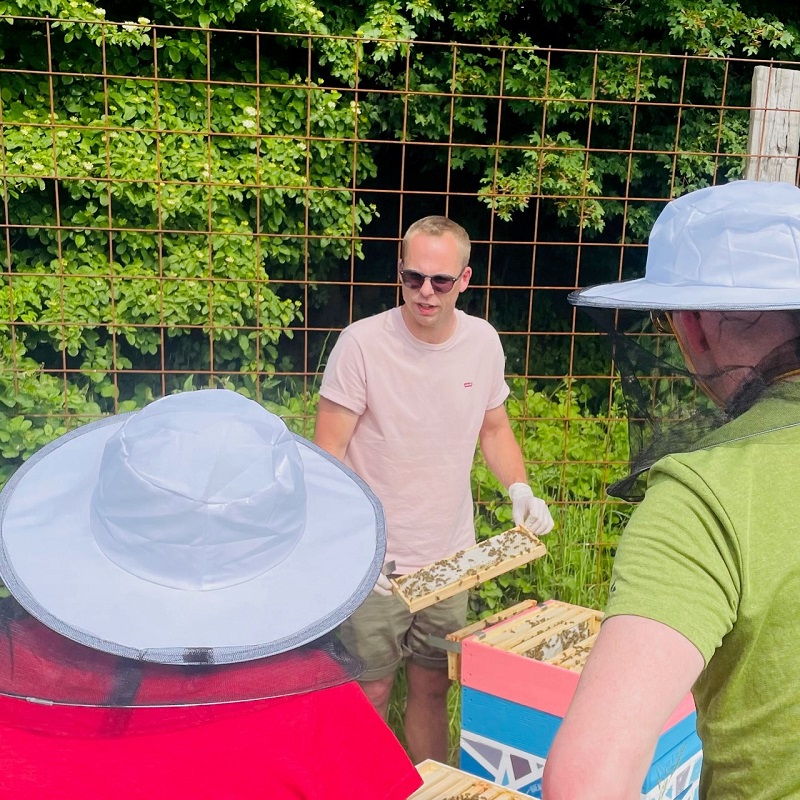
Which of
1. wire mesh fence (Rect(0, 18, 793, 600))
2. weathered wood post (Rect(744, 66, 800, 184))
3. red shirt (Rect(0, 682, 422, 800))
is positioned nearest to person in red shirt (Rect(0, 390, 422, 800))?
red shirt (Rect(0, 682, 422, 800))

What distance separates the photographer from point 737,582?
0.94 metres

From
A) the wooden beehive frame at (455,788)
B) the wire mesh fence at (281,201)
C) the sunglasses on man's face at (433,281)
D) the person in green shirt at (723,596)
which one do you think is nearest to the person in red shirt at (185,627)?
the person in green shirt at (723,596)

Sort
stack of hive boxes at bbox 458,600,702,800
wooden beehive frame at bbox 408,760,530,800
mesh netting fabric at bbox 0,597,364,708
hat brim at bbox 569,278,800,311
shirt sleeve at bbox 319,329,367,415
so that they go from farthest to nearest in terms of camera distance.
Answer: shirt sleeve at bbox 319,329,367,415 < stack of hive boxes at bbox 458,600,702,800 < wooden beehive frame at bbox 408,760,530,800 < mesh netting fabric at bbox 0,597,364,708 < hat brim at bbox 569,278,800,311

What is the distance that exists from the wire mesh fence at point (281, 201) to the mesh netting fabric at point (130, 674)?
8.24 feet

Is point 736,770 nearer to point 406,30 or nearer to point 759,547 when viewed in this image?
point 759,547

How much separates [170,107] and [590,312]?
4.67 metres

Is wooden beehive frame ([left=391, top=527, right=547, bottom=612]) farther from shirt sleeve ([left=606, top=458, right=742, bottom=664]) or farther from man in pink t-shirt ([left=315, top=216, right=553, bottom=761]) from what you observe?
shirt sleeve ([left=606, top=458, right=742, bottom=664])

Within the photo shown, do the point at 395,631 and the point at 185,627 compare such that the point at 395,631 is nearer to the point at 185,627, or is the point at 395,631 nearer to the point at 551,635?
the point at 551,635

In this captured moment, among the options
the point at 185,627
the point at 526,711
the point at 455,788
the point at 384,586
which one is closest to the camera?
the point at 185,627

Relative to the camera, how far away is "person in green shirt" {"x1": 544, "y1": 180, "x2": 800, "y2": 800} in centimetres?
91

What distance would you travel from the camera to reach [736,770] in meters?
1.00

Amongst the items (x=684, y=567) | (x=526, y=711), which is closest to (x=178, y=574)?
(x=684, y=567)

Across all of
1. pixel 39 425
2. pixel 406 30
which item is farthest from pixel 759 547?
pixel 406 30

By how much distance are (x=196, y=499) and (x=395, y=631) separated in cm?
173
